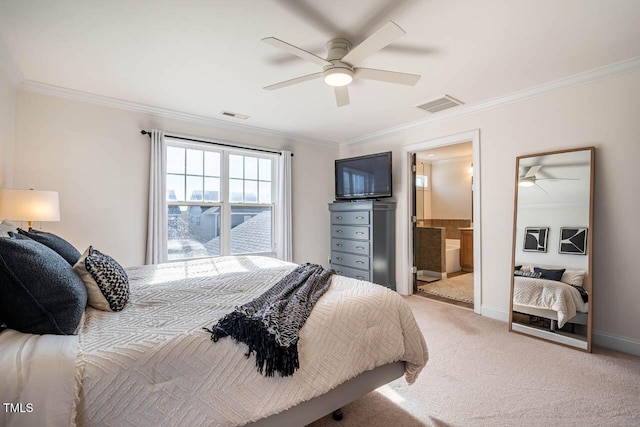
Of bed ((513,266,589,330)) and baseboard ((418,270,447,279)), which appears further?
baseboard ((418,270,447,279))

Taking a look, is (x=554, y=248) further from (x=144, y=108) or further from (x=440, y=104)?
(x=144, y=108)

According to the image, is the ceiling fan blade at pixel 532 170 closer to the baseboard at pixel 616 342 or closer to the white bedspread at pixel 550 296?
the white bedspread at pixel 550 296

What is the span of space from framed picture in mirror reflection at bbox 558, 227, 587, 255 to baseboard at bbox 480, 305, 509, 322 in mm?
911

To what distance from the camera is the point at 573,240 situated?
2.75 meters

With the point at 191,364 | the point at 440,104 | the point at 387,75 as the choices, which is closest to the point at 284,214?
the point at 440,104

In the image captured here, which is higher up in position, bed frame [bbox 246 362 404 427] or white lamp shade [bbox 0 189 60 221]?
white lamp shade [bbox 0 189 60 221]

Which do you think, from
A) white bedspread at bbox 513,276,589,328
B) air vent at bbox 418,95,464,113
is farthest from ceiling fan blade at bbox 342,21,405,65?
white bedspread at bbox 513,276,589,328

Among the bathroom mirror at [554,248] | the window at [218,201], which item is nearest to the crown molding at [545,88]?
the bathroom mirror at [554,248]

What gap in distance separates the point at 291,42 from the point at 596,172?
2.92m

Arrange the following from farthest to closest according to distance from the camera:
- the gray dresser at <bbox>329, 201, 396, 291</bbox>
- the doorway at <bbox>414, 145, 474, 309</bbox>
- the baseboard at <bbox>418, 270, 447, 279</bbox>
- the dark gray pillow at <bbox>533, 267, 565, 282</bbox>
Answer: the baseboard at <bbox>418, 270, 447, 279</bbox>, the doorway at <bbox>414, 145, 474, 309</bbox>, the gray dresser at <bbox>329, 201, 396, 291</bbox>, the dark gray pillow at <bbox>533, 267, 565, 282</bbox>

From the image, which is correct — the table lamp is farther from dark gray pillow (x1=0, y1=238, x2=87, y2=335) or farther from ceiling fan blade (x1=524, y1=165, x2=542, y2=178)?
ceiling fan blade (x1=524, y1=165, x2=542, y2=178)

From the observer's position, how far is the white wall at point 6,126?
2.42 m

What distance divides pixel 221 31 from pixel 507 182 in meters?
3.14

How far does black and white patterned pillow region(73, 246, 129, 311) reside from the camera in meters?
1.50
